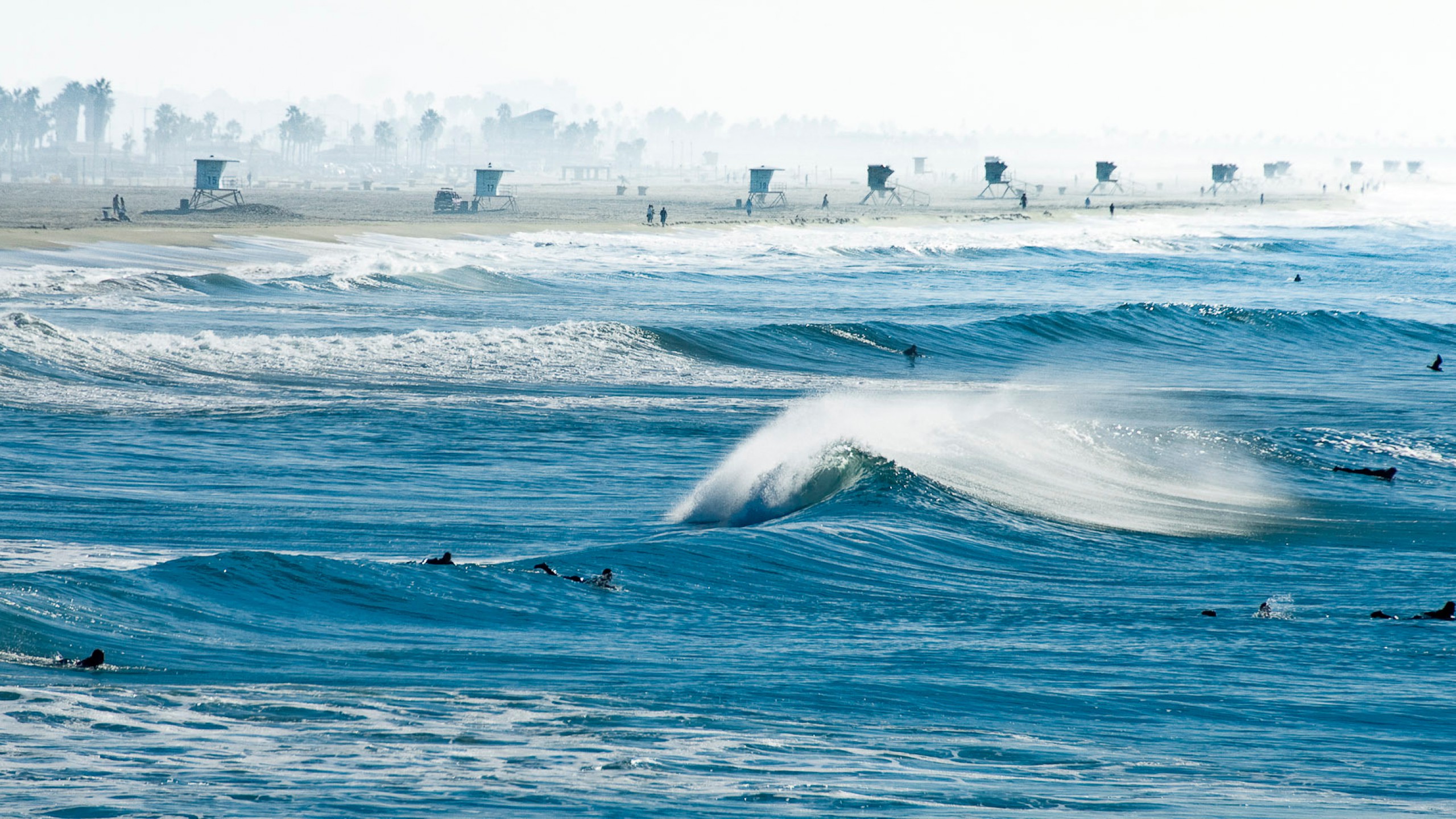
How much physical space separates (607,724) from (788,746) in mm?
1248

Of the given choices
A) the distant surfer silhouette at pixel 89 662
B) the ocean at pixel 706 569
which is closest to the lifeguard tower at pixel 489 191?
the ocean at pixel 706 569

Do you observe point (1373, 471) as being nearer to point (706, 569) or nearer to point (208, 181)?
Result: point (706, 569)

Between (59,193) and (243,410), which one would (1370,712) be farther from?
(59,193)

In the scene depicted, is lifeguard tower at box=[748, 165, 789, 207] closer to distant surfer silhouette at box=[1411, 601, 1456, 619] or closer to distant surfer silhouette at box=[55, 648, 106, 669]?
distant surfer silhouette at box=[1411, 601, 1456, 619]

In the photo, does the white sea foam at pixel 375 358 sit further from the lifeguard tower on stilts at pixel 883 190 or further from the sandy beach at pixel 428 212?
the lifeguard tower on stilts at pixel 883 190

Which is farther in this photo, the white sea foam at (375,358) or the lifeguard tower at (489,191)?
the lifeguard tower at (489,191)

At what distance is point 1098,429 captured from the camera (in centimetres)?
2345

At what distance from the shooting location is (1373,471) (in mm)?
20266

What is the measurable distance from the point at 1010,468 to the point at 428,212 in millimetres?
74356

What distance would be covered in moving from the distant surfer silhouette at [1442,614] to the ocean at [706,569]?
377 mm

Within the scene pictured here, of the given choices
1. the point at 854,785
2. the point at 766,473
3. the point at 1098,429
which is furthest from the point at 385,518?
the point at 1098,429

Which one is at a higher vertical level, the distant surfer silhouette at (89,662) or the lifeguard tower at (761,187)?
the lifeguard tower at (761,187)

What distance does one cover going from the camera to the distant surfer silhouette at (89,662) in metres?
10.4

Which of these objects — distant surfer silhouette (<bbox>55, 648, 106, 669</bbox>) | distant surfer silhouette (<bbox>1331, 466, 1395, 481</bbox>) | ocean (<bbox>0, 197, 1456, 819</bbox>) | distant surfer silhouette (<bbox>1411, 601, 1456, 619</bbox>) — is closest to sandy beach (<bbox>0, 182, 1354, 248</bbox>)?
ocean (<bbox>0, 197, 1456, 819</bbox>)
